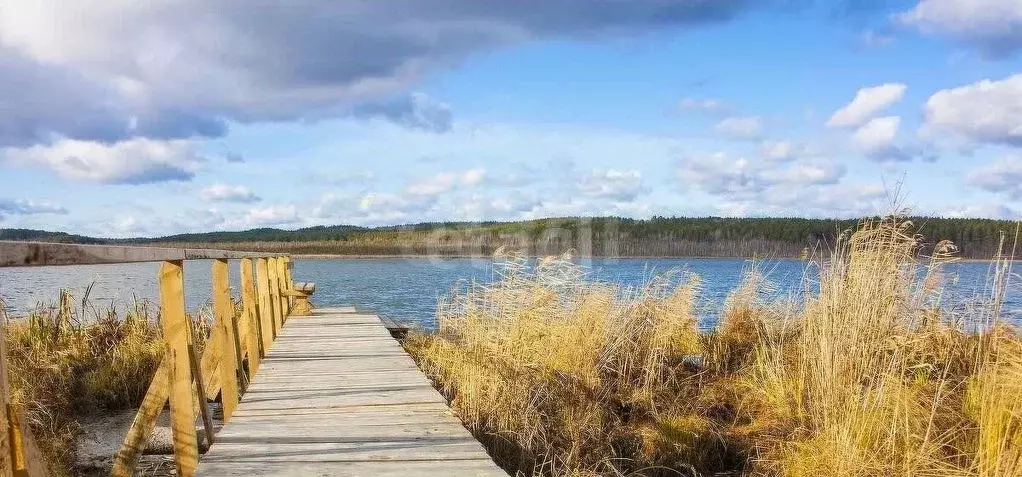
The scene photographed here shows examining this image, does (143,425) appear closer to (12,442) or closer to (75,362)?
(12,442)

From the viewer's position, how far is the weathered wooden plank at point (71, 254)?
1.97 m

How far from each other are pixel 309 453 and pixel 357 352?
145 inches

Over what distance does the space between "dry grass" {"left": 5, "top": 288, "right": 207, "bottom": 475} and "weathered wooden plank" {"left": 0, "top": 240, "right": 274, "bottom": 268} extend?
11.0 ft

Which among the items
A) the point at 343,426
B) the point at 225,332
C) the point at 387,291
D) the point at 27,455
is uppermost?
the point at 27,455

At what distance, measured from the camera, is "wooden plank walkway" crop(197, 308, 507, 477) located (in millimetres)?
3791

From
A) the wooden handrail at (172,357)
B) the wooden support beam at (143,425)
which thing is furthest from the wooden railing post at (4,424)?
the wooden support beam at (143,425)

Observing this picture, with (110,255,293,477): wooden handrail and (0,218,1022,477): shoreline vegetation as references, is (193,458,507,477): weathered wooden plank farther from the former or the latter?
(0,218,1022,477): shoreline vegetation

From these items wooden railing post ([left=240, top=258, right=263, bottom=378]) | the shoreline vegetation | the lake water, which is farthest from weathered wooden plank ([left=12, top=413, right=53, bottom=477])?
wooden railing post ([left=240, top=258, right=263, bottom=378])

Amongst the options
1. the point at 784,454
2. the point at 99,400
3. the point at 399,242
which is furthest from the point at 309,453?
the point at 399,242

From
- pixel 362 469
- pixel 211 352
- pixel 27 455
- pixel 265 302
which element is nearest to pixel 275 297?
pixel 265 302

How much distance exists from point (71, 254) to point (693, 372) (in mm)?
8274

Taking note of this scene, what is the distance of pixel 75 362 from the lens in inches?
333

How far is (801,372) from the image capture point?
7172 millimetres

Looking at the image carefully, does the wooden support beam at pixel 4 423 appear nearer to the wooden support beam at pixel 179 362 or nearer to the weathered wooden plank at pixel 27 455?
the weathered wooden plank at pixel 27 455
